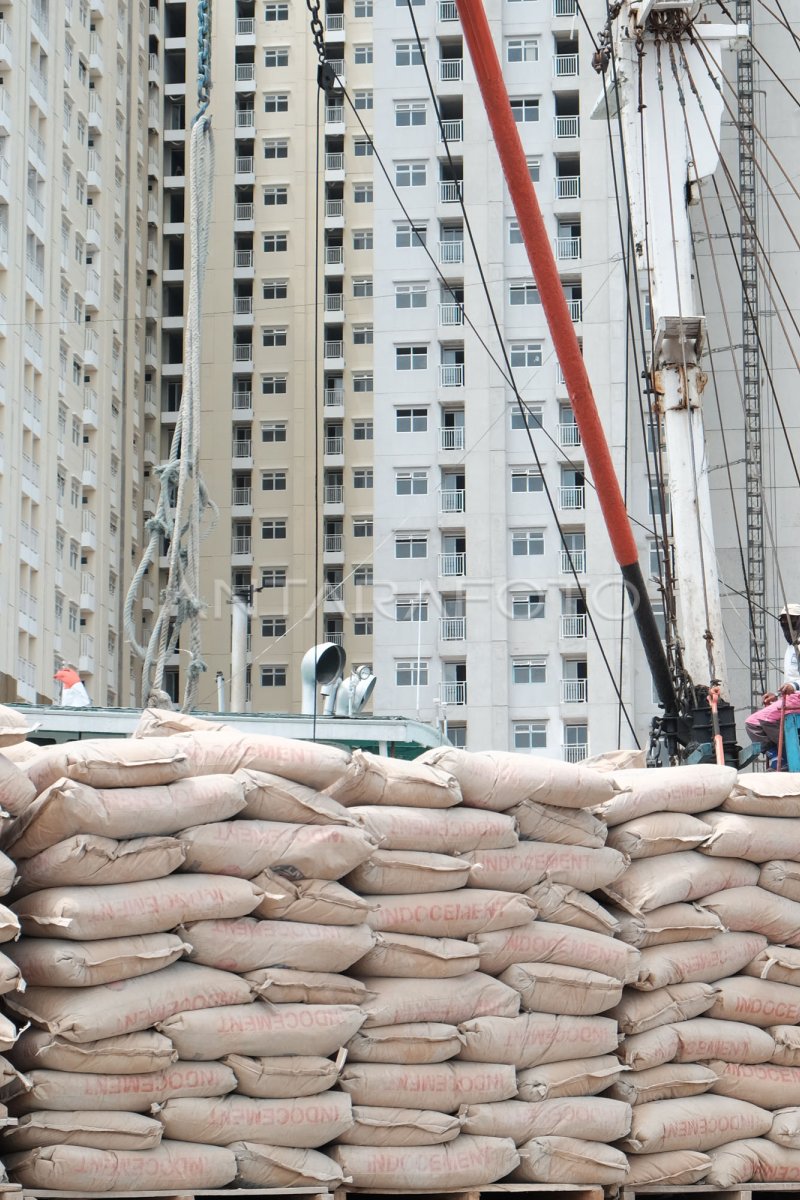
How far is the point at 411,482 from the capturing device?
4650 cm

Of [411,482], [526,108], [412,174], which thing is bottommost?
[411,482]

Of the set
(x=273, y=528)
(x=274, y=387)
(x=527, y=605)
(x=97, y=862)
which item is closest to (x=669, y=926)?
(x=97, y=862)

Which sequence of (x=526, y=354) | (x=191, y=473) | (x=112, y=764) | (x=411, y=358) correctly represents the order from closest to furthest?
1. (x=112, y=764)
2. (x=191, y=473)
3. (x=526, y=354)
4. (x=411, y=358)

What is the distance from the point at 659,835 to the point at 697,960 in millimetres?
497

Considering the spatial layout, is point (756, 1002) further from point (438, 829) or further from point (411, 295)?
point (411, 295)

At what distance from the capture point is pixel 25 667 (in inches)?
1793

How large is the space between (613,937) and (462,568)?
38.5m

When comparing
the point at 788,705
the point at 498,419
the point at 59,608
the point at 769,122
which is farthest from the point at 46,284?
the point at 788,705

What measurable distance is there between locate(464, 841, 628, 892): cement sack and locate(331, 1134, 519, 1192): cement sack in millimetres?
932

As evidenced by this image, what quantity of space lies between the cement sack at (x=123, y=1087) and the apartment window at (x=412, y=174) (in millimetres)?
42704

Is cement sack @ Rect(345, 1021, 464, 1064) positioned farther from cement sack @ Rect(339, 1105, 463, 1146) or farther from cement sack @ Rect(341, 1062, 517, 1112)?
cement sack @ Rect(339, 1105, 463, 1146)

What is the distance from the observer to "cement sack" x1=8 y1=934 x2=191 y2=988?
6.07 metres

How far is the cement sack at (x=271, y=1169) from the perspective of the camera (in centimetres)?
632

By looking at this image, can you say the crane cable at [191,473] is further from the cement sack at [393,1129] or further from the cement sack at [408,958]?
the cement sack at [393,1129]
